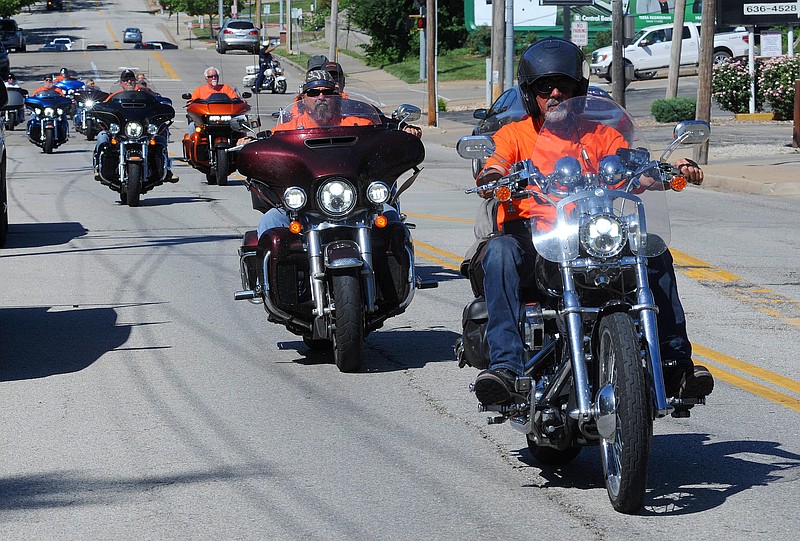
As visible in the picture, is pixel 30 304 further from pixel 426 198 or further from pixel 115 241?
pixel 426 198

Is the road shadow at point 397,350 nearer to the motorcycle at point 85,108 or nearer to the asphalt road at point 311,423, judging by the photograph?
the asphalt road at point 311,423

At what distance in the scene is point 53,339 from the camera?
9.62m

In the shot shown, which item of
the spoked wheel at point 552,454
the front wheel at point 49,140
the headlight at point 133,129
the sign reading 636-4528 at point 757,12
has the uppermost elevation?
the sign reading 636-4528 at point 757,12

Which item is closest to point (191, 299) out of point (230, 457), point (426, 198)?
point (230, 457)

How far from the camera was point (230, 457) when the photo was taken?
643cm

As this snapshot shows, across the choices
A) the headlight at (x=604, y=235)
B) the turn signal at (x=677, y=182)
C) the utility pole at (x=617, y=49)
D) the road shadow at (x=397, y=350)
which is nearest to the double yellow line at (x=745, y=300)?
the road shadow at (x=397, y=350)

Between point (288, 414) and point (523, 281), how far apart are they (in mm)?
2065

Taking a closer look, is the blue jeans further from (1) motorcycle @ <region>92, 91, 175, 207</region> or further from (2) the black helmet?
(1) motorcycle @ <region>92, 91, 175, 207</region>

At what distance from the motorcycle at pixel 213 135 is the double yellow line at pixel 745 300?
19.8 feet

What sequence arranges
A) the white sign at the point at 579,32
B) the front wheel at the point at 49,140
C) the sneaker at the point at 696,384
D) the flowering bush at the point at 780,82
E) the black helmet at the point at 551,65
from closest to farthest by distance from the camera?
1. the sneaker at the point at 696,384
2. the black helmet at the point at 551,65
3. the front wheel at the point at 49,140
4. the flowering bush at the point at 780,82
5. the white sign at the point at 579,32

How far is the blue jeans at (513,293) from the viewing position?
5.59 m

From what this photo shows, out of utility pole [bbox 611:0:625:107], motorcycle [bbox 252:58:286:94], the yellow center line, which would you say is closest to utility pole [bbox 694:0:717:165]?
utility pole [bbox 611:0:625:107]

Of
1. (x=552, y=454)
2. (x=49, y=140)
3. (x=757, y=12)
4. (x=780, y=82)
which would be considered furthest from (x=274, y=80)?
(x=552, y=454)

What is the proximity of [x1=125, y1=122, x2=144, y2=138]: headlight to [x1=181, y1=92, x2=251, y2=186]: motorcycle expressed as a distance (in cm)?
224
